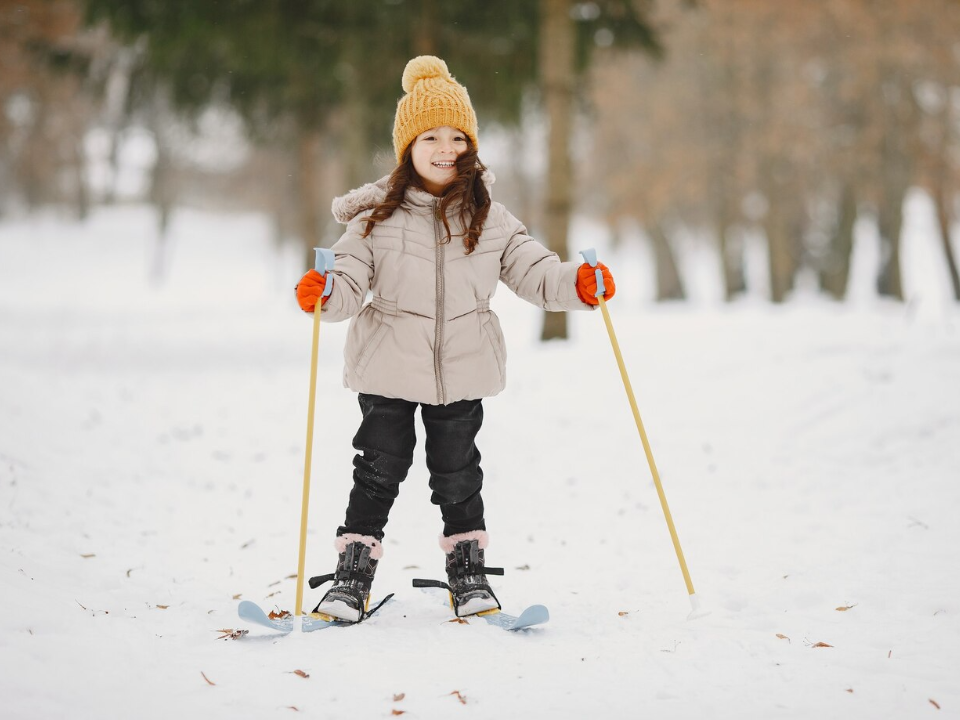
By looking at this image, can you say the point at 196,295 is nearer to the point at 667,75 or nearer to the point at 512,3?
the point at 667,75

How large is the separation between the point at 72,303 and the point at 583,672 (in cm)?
2083

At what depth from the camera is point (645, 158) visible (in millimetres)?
17938

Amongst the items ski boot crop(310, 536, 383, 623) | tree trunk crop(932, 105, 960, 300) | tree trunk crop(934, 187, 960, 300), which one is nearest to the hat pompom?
ski boot crop(310, 536, 383, 623)

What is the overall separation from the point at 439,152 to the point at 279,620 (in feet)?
6.21

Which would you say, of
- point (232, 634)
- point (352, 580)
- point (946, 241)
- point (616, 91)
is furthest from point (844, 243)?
point (232, 634)

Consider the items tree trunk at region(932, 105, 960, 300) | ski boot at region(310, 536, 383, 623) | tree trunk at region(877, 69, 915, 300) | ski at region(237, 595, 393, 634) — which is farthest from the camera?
tree trunk at region(877, 69, 915, 300)

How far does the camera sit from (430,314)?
3.03m

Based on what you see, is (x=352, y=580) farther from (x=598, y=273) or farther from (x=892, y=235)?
(x=892, y=235)

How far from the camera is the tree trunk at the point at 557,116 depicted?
884 cm

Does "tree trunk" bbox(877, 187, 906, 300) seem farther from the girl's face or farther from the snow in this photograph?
the girl's face

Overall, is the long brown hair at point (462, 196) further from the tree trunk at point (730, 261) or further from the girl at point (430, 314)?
the tree trunk at point (730, 261)

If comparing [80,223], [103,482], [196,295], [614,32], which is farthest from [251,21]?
[80,223]

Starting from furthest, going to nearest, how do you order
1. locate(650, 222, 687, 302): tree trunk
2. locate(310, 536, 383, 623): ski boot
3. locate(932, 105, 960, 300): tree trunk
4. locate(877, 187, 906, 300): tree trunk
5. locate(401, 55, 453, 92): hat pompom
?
locate(650, 222, 687, 302): tree trunk, locate(877, 187, 906, 300): tree trunk, locate(932, 105, 960, 300): tree trunk, locate(401, 55, 453, 92): hat pompom, locate(310, 536, 383, 623): ski boot

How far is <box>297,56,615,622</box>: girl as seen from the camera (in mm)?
3025
